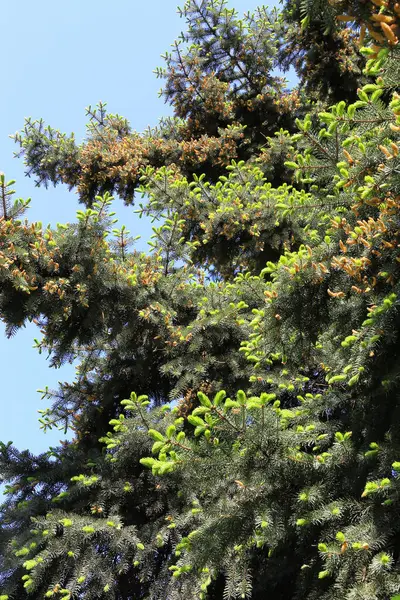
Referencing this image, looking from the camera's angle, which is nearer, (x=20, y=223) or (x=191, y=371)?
(x=20, y=223)

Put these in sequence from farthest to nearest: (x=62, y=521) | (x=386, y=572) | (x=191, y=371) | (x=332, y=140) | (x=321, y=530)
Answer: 1. (x=191, y=371)
2. (x=62, y=521)
3. (x=332, y=140)
4. (x=321, y=530)
5. (x=386, y=572)

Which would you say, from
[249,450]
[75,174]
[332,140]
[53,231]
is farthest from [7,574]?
[75,174]

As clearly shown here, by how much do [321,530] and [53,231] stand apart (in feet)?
10.6

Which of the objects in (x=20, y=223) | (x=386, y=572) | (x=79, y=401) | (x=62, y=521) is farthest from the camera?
(x=79, y=401)

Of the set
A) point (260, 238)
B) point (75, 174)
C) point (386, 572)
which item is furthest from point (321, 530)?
point (75, 174)

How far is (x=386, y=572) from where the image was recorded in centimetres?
262

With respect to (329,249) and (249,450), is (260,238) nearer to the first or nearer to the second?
(329,249)

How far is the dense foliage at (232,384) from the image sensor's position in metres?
2.91

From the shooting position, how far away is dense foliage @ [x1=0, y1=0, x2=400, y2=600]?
9.55ft

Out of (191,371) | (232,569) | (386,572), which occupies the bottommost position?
(386,572)

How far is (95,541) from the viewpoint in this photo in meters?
4.01

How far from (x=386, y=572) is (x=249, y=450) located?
99cm

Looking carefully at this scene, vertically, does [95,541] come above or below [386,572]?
above

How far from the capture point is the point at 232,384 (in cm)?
517
